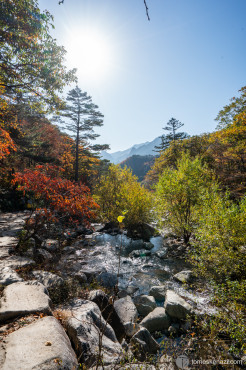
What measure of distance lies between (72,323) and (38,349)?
1.05 meters

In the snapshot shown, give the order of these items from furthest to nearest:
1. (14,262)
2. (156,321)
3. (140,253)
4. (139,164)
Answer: (139,164)
(140,253)
(14,262)
(156,321)

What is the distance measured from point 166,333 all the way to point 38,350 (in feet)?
11.9

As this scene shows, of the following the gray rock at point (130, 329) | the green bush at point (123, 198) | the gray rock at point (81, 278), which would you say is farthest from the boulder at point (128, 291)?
the green bush at point (123, 198)

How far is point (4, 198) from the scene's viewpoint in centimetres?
1477

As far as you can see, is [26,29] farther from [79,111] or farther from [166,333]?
[79,111]

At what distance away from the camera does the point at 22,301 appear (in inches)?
116

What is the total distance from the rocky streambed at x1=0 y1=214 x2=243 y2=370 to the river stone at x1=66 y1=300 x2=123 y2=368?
0.01 metres

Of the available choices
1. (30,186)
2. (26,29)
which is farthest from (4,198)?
(26,29)

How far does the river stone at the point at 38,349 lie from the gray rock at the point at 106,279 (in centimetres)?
373

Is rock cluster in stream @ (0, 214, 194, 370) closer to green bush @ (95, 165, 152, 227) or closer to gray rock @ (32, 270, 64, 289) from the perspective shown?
gray rock @ (32, 270, 64, 289)

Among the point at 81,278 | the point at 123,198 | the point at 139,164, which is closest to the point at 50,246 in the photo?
the point at 81,278

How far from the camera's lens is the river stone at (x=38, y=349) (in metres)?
1.79

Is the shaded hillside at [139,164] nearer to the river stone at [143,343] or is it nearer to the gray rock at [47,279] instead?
the gray rock at [47,279]

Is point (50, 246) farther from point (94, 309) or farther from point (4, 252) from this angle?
point (94, 309)
